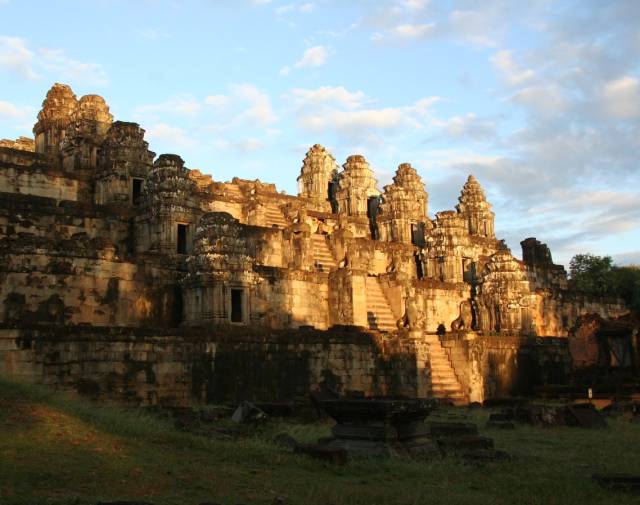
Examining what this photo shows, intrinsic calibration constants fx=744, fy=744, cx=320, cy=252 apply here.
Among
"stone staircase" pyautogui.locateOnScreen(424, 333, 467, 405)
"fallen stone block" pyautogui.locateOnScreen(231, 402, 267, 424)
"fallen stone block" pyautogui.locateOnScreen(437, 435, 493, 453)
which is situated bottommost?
"fallen stone block" pyautogui.locateOnScreen(437, 435, 493, 453)

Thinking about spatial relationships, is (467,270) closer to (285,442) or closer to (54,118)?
(54,118)

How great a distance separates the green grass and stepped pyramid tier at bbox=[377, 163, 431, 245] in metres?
32.8

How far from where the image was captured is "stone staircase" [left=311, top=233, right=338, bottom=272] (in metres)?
36.1

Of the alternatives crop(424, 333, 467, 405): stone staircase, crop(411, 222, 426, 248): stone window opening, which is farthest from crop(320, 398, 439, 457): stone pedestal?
crop(411, 222, 426, 248): stone window opening

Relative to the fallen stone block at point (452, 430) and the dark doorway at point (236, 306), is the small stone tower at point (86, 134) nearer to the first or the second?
the dark doorway at point (236, 306)

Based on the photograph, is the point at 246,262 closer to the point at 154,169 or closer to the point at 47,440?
the point at 154,169

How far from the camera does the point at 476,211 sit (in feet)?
182

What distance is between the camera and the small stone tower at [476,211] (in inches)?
2167

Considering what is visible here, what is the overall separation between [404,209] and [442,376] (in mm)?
19438

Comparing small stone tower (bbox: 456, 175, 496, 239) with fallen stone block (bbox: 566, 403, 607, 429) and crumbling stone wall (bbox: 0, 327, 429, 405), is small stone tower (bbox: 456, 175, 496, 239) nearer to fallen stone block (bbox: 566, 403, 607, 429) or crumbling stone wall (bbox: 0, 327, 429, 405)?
crumbling stone wall (bbox: 0, 327, 429, 405)

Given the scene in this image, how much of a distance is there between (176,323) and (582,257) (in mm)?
50417

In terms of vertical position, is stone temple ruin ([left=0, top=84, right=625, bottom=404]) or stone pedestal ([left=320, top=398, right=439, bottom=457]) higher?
stone temple ruin ([left=0, top=84, right=625, bottom=404])

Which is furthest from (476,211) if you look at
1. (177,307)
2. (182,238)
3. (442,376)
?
(177,307)

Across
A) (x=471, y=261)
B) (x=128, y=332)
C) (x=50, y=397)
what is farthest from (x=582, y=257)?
(x=50, y=397)
